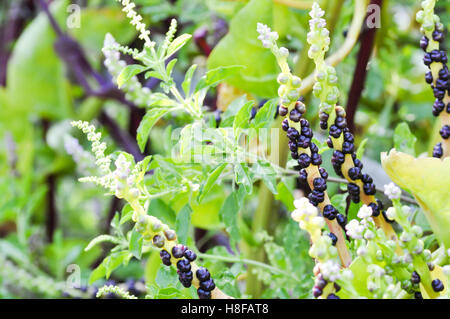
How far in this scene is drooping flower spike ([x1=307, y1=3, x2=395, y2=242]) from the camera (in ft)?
0.75

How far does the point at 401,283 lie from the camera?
217 millimetres

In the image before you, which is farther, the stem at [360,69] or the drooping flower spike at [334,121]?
the stem at [360,69]

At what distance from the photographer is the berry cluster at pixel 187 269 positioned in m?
0.22

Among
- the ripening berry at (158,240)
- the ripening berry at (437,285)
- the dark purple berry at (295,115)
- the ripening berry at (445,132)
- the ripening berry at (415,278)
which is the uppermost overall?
the dark purple berry at (295,115)

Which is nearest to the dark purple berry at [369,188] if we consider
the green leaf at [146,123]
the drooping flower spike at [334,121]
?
the drooping flower spike at [334,121]

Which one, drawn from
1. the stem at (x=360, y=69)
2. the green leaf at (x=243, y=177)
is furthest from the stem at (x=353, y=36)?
the green leaf at (x=243, y=177)

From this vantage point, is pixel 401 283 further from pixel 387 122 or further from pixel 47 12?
pixel 47 12

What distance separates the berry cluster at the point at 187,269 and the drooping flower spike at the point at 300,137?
6 cm

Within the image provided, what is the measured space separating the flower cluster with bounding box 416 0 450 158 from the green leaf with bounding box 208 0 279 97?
124 millimetres

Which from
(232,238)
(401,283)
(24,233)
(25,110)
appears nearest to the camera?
(401,283)

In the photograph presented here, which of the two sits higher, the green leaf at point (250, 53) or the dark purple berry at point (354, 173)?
the green leaf at point (250, 53)

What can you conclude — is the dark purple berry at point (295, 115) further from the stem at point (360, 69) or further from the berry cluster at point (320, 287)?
the stem at point (360, 69)
